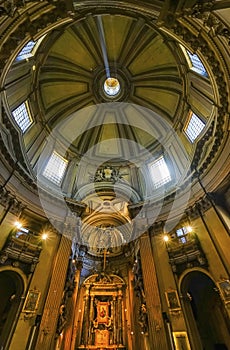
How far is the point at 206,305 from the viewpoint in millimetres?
14430

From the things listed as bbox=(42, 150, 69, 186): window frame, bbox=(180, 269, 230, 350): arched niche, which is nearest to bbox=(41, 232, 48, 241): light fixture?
bbox=(42, 150, 69, 186): window frame

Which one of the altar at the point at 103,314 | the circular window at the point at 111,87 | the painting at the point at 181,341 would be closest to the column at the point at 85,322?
the altar at the point at 103,314

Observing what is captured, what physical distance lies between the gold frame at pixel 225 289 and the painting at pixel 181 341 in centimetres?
296

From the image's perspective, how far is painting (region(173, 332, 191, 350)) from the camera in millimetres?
10486

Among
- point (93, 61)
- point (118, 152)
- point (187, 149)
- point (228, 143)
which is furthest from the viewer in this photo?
point (118, 152)

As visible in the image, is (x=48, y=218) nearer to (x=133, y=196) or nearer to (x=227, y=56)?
(x=133, y=196)

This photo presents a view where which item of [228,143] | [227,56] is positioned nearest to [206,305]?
[228,143]

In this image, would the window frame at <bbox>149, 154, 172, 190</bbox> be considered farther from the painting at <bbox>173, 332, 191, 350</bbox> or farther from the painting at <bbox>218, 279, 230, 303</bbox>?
the painting at <bbox>173, 332, 191, 350</bbox>

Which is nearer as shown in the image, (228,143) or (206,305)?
(228,143)

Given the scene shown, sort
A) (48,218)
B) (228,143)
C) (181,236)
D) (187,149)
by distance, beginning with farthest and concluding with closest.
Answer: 1. (187,149)
2. (48,218)
3. (181,236)
4. (228,143)

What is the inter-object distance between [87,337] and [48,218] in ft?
32.1

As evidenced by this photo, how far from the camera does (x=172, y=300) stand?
474 inches

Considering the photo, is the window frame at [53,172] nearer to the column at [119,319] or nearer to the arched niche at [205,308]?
the column at [119,319]

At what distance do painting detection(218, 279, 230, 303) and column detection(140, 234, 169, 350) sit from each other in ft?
12.9
